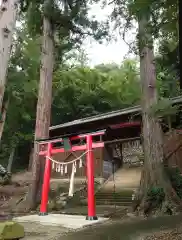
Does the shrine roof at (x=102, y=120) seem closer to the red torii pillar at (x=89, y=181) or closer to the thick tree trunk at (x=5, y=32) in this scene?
the red torii pillar at (x=89, y=181)

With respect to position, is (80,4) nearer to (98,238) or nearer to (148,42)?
(148,42)

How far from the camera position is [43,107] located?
11508 mm

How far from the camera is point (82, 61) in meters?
27.7

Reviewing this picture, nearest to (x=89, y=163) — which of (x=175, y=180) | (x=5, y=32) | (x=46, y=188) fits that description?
(x=46, y=188)

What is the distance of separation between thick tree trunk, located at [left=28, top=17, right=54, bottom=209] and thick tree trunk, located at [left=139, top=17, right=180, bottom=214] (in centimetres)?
429

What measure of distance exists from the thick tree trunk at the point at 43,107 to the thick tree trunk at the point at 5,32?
7.99 meters

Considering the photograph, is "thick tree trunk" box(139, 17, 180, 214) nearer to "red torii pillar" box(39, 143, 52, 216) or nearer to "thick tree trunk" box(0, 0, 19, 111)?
"red torii pillar" box(39, 143, 52, 216)

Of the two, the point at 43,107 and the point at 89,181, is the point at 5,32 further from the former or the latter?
the point at 43,107

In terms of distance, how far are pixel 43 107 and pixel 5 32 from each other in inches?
326

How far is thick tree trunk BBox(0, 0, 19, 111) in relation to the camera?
3.12 metres

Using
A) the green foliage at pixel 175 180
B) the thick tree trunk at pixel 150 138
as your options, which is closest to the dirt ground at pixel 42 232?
the thick tree trunk at pixel 150 138

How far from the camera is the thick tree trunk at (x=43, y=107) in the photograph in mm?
10848

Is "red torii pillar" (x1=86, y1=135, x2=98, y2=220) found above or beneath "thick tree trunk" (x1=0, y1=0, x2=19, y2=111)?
beneath

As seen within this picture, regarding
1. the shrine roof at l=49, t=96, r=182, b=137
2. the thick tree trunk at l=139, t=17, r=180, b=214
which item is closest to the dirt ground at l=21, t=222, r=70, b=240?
the thick tree trunk at l=139, t=17, r=180, b=214
